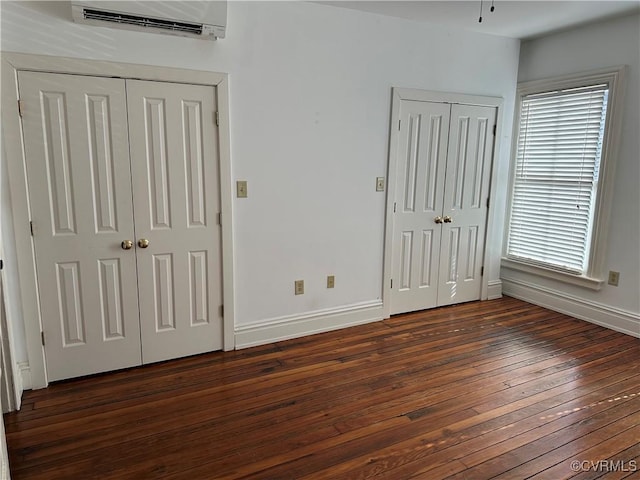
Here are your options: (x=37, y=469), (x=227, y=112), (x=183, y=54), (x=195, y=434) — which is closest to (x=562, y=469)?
(x=195, y=434)

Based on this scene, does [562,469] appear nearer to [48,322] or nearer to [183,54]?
[48,322]

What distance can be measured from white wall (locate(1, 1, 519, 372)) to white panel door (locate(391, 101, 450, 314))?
0.21 m

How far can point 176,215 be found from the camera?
2742 millimetres

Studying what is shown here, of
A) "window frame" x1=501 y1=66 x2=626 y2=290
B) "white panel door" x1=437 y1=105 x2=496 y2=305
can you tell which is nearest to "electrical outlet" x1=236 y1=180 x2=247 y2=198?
"white panel door" x1=437 y1=105 x2=496 y2=305

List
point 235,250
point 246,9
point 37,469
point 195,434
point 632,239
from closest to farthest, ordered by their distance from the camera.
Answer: point 37,469 < point 195,434 < point 246,9 < point 235,250 < point 632,239

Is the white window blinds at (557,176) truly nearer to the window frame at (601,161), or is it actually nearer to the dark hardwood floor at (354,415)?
the window frame at (601,161)

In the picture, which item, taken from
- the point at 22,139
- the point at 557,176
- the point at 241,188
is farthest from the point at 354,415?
the point at 557,176

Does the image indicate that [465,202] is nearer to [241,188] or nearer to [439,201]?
[439,201]

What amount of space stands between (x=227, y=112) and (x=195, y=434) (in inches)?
78.9

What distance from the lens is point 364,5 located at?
9.96 feet

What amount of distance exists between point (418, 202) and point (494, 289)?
1452mm

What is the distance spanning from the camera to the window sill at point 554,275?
3585mm

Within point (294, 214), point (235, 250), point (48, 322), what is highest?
point (294, 214)

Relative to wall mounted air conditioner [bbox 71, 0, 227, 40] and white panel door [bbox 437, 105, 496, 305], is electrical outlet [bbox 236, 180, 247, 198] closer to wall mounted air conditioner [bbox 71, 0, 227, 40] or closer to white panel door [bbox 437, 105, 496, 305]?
wall mounted air conditioner [bbox 71, 0, 227, 40]
